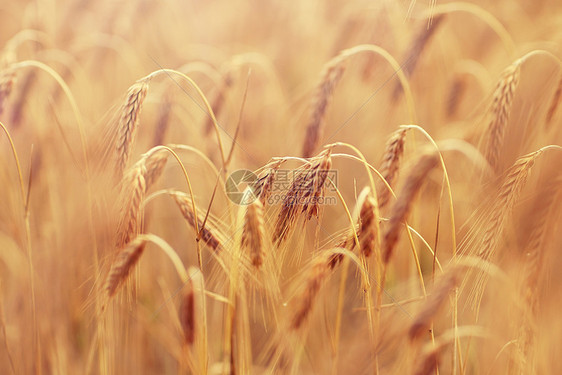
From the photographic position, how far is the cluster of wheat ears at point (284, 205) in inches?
34.8

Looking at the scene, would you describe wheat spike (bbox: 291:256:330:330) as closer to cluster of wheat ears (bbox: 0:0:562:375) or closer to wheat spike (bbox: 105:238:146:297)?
cluster of wheat ears (bbox: 0:0:562:375)

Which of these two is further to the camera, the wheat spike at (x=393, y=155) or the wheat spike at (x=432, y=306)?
the wheat spike at (x=393, y=155)

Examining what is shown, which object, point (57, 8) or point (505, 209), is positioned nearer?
point (505, 209)

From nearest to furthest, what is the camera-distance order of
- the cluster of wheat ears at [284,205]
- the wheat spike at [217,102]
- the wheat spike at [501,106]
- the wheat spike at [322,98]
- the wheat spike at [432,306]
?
1. the wheat spike at [432,306]
2. the cluster of wheat ears at [284,205]
3. the wheat spike at [501,106]
4. the wheat spike at [322,98]
5. the wheat spike at [217,102]

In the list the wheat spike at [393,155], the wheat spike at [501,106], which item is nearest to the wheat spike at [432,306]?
the wheat spike at [393,155]

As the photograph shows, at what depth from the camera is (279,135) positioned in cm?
192

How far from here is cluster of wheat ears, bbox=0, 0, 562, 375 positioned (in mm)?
883

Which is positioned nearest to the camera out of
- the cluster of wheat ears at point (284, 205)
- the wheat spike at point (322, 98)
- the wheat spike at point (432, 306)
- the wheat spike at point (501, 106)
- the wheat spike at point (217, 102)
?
the wheat spike at point (432, 306)

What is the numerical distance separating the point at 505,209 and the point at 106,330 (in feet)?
3.49

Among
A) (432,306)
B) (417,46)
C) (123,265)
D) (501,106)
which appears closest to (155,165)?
(123,265)

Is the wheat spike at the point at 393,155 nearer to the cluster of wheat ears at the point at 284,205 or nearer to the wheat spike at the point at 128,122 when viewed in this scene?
the cluster of wheat ears at the point at 284,205

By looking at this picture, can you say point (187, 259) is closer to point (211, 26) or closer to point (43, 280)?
point (43, 280)

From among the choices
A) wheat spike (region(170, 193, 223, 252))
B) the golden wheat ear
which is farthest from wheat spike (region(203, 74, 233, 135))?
the golden wheat ear

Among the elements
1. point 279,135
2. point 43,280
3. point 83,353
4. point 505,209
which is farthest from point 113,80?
point 505,209
